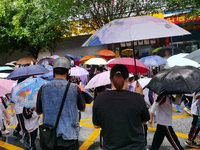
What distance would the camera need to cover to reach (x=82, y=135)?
5.53 metres

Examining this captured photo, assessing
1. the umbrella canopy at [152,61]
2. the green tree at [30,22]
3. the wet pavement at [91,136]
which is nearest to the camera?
the wet pavement at [91,136]

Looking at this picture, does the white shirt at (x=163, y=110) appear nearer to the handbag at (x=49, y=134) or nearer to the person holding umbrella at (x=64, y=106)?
the person holding umbrella at (x=64, y=106)

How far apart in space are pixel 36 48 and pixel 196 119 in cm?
1477

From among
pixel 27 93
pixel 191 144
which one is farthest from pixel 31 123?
pixel 191 144

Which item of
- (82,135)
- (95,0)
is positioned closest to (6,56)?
(95,0)

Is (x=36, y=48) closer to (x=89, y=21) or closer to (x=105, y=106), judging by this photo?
(x=89, y=21)

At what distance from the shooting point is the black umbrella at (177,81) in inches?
114

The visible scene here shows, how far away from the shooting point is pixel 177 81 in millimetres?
3000

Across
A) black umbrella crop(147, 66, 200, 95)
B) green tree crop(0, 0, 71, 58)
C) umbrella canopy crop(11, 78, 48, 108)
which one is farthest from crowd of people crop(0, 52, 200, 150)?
green tree crop(0, 0, 71, 58)

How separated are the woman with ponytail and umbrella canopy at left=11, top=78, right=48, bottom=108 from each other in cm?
146

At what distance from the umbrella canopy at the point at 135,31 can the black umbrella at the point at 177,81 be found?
62cm

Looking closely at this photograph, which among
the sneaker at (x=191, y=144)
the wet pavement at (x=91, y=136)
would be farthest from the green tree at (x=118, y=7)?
the sneaker at (x=191, y=144)

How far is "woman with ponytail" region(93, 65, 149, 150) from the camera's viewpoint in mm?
2109

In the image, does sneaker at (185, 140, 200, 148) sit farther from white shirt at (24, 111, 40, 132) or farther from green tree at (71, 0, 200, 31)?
green tree at (71, 0, 200, 31)
